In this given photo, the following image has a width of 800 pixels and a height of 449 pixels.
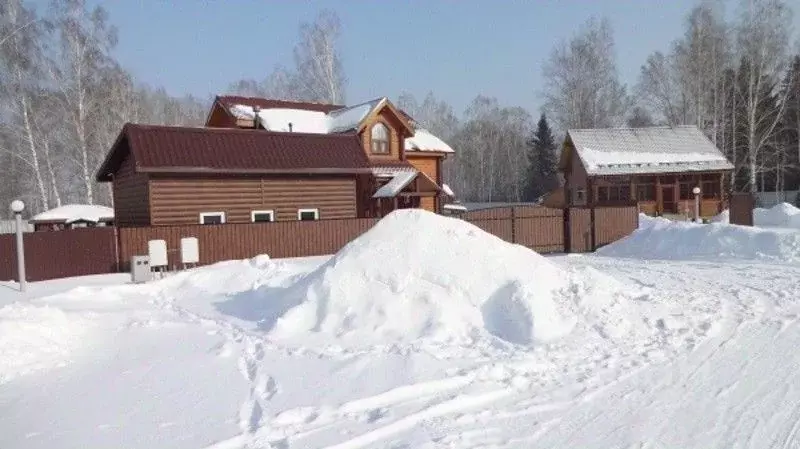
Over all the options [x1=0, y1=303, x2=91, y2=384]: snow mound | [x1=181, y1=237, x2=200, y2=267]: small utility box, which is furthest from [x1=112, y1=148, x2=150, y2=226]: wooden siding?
[x1=0, y1=303, x2=91, y2=384]: snow mound

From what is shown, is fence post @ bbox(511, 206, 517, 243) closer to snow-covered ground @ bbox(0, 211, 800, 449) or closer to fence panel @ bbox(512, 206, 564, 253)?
fence panel @ bbox(512, 206, 564, 253)

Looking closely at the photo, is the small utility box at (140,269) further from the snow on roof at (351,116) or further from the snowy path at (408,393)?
the snow on roof at (351,116)

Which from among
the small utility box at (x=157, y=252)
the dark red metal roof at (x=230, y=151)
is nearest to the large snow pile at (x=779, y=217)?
the dark red metal roof at (x=230, y=151)

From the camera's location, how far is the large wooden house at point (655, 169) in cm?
3531

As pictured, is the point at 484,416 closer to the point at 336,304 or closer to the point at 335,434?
the point at 335,434

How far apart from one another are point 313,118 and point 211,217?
12.6 m

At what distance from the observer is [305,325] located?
26.6ft

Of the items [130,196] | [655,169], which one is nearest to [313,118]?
[130,196]

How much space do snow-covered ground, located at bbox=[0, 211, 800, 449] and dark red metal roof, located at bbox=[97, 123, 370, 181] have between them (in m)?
7.22

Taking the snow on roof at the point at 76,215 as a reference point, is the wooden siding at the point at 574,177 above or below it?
above

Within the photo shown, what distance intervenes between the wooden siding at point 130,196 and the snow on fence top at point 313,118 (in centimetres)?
880

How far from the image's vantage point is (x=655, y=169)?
3531 centimetres

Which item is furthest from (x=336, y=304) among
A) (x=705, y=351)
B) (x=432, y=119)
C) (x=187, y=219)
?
(x=432, y=119)

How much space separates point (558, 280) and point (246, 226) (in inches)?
439
